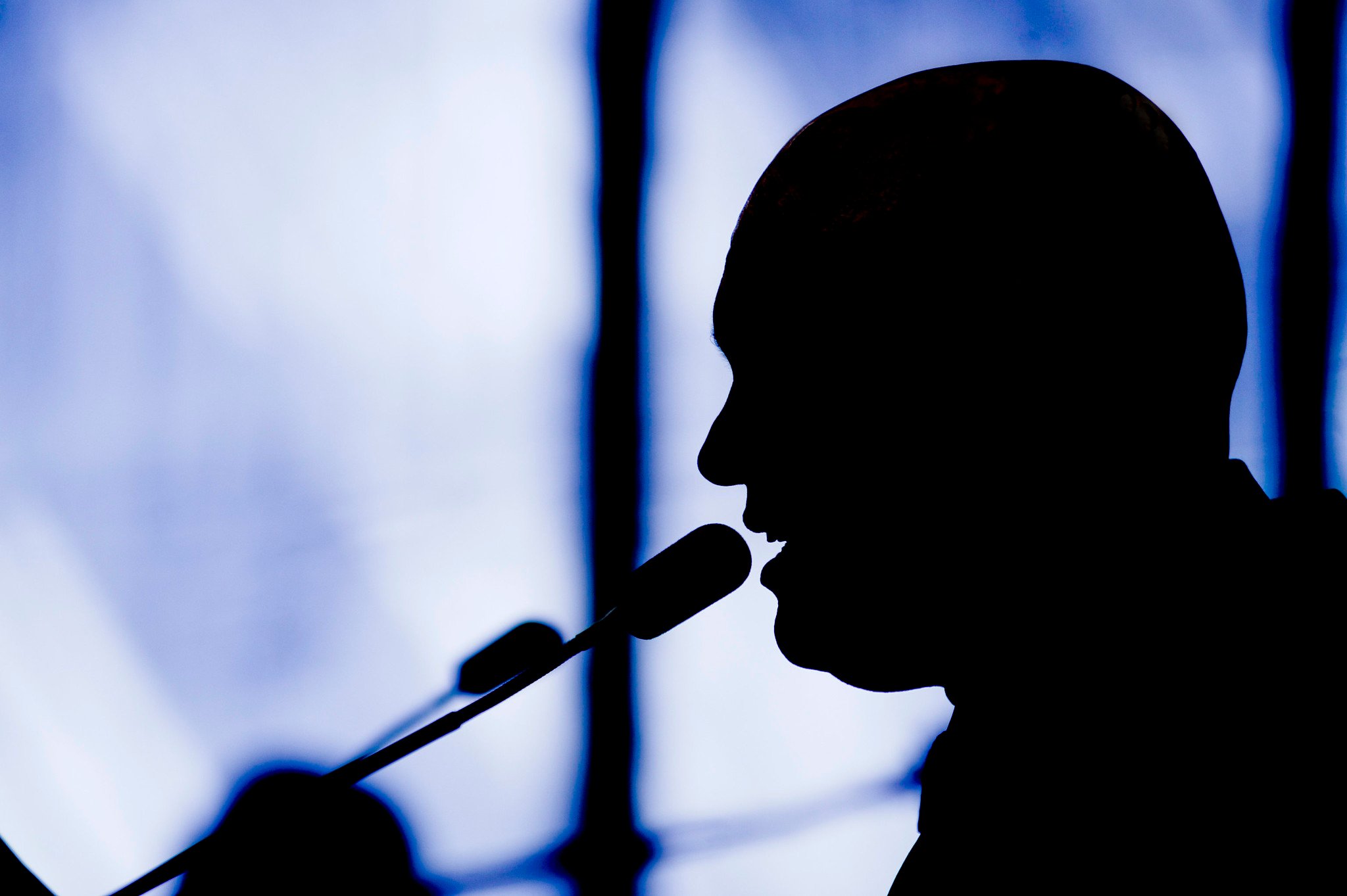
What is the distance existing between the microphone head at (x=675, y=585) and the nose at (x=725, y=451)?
13cm

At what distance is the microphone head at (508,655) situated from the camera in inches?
23.6

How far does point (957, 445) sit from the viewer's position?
649 millimetres

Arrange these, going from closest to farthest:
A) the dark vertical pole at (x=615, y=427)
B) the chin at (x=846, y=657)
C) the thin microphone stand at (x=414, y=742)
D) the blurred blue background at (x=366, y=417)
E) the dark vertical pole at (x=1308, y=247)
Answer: the thin microphone stand at (x=414, y=742), the chin at (x=846, y=657), the blurred blue background at (x=366, y=417), the dark vertical pole at (x=615, y=427), the dark vertical pole at (x=1308, y=247)

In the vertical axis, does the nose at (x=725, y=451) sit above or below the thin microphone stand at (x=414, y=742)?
above

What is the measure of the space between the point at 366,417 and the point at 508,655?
574mm

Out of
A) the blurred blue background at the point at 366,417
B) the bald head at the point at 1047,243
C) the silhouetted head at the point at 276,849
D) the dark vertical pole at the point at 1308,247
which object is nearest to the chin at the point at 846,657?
the bald head at the point at 1047,243

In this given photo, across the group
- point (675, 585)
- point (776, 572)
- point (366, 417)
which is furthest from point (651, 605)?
point (366, 417)

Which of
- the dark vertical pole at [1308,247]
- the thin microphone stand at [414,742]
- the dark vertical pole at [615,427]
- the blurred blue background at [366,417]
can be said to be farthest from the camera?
the dark vertical pole at [1308,247]

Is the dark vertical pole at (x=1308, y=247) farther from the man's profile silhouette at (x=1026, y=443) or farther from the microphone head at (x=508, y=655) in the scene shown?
the microphone head at (x=508, y=655)

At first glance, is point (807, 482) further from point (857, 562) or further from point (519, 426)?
point (519, 426)

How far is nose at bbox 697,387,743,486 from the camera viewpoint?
0.72 metres

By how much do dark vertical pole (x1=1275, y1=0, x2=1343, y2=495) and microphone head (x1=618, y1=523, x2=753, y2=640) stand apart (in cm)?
150

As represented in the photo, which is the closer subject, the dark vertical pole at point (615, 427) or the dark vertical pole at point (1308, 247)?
the dark vertical pole at point (615, 427)

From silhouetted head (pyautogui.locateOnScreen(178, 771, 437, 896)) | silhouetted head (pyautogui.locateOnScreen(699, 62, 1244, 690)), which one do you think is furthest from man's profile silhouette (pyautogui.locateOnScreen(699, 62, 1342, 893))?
silhouetted head (pyautogui.locateOnScreen(178, 771, 437, 896))
